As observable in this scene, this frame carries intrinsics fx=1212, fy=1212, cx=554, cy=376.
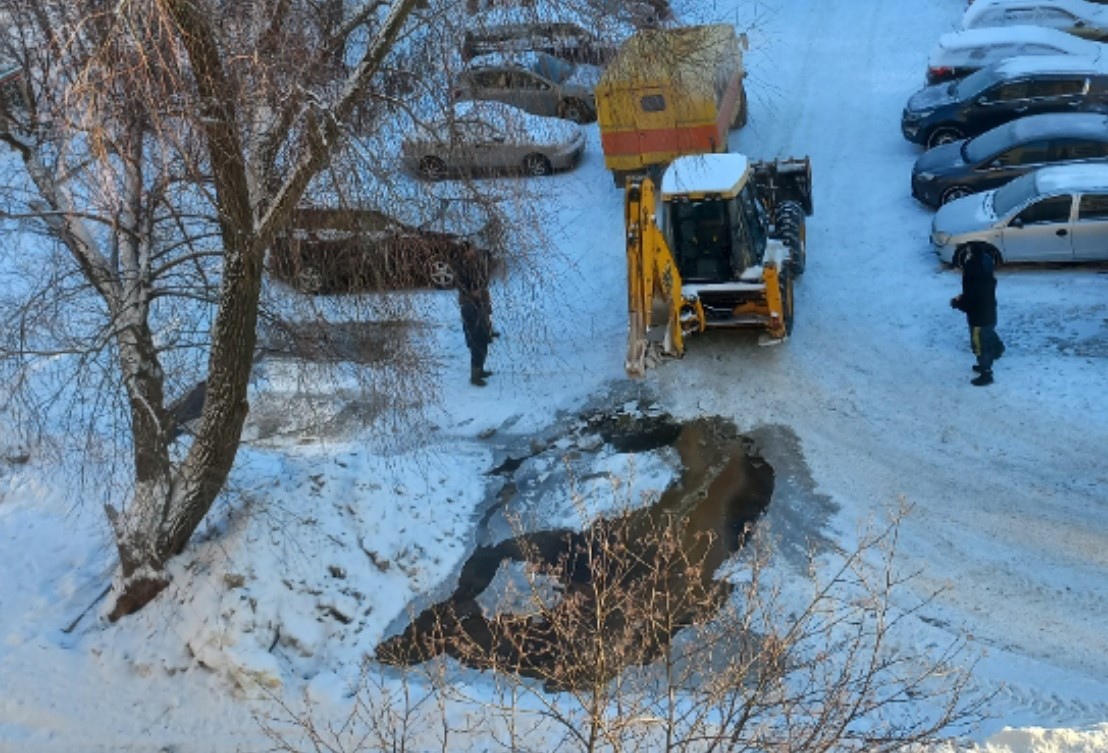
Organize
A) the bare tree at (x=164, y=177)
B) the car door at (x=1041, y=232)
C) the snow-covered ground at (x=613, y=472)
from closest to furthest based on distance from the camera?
the bare tree at (x=164, y=177), the snow-covered ground at (x=613, y=472), the car door at (x=1041, y=232)

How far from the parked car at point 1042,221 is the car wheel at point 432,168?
296 inches

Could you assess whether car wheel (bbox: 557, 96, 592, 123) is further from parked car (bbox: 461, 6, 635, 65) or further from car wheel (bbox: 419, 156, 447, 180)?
parked car (bbox: 461, 6, 635, 65)

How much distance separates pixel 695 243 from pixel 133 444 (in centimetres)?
638

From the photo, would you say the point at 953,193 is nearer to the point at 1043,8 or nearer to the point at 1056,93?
the point at 1056,93

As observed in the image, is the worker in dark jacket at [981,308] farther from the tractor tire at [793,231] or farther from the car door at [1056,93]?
the car door at [1056,93]

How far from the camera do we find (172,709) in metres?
9.69

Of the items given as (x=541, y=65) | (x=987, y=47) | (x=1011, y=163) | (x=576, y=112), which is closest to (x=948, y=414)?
(x=1011, y=163)

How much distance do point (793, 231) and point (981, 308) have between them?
2927 mm

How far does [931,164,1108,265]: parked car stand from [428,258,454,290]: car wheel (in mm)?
5979

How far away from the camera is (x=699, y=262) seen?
1354cm

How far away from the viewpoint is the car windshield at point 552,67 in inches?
366

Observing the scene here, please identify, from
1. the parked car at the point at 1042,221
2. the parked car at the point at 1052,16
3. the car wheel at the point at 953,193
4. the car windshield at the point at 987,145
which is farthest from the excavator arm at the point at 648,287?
the parked car at the point at 1052,16

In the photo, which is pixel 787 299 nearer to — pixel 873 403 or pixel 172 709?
pixel 873 403

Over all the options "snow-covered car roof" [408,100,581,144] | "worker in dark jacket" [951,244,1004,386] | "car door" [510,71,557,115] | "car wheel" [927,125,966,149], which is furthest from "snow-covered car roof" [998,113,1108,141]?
"snow-covered car roof" [408,100,581,144]
